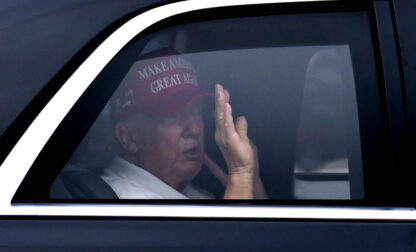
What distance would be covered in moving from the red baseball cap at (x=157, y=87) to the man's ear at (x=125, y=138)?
0.09 ft

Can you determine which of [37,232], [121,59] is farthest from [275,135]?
[37,232]

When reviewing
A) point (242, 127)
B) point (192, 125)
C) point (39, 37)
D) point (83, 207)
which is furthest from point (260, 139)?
point (39, 37)

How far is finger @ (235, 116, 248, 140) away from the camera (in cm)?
203

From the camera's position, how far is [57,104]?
6.17 ft

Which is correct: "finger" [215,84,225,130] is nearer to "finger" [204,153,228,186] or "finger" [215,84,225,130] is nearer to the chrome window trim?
"finger" [204,153,228,186]

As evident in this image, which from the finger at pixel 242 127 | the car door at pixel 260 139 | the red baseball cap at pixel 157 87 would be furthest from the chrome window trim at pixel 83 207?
the finger at pixel 242 127

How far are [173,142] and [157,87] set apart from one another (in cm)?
16

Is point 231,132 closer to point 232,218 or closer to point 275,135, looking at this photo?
point 275,135

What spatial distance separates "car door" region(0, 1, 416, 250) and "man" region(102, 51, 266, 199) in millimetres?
24

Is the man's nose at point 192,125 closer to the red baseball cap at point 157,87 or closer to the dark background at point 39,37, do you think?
the red baseball cap at point 157,87

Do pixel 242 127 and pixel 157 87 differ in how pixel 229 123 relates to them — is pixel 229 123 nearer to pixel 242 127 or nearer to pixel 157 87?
pixel 242 127

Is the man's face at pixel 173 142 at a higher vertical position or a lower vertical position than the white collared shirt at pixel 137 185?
higher

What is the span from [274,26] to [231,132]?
11.7 inches

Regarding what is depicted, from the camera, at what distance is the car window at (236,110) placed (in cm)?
196
